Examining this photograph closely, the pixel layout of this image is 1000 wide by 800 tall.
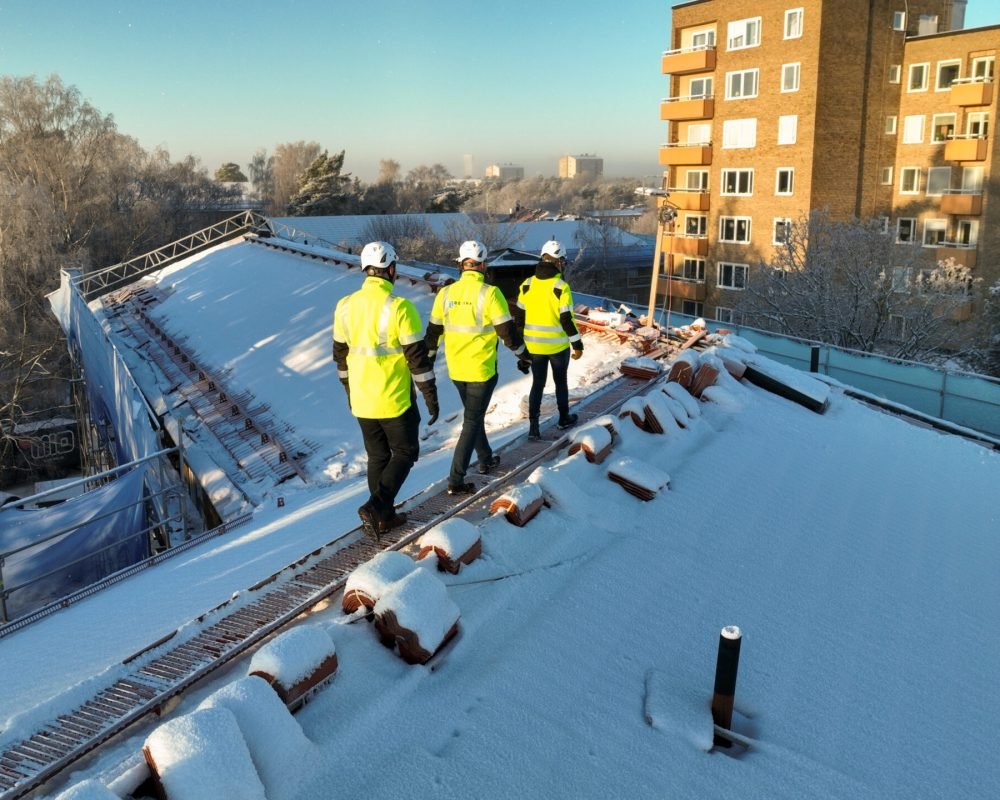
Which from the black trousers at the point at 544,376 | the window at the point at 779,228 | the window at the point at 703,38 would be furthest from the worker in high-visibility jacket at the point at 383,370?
the window at the point at 703,38

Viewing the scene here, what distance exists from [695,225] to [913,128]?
8.91 m

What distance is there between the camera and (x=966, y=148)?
29.1 meters

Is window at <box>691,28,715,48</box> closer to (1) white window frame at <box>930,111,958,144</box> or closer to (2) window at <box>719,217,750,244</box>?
(2) window at <box>719,217,750,244</box>

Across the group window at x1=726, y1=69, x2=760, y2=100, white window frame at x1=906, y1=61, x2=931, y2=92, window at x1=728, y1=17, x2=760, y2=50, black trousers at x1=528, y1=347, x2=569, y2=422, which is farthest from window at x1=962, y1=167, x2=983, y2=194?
black trousers at x1=528, y1=347, x2=569, y2=422

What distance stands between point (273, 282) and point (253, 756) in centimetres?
1905

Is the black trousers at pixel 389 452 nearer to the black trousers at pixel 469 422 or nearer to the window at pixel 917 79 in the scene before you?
the black trousers at pixel 469 422

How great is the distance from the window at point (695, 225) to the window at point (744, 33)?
22.1ft

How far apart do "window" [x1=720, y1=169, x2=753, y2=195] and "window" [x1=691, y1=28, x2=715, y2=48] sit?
16.8 ft

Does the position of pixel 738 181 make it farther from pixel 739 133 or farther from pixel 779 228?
pixel 779 228

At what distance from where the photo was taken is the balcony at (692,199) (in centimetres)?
3438

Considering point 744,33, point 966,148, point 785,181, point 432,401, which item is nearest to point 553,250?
point 432,401

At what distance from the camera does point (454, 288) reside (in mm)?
6066

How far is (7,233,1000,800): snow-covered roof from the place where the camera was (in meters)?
3.31

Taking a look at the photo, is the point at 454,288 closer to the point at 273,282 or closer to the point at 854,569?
the point at 854,569
